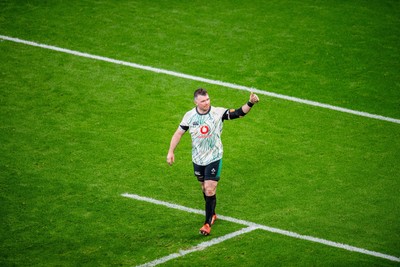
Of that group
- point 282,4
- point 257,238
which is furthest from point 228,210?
point 282,4

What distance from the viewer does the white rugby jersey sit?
9.69 m

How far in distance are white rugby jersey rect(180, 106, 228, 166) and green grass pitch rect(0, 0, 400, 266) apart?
51.2 inches

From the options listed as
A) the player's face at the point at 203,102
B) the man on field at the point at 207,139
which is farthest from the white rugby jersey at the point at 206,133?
the player's face at the point at 203,102

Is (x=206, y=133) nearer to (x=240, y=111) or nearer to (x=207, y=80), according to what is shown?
(x=240, y=111)

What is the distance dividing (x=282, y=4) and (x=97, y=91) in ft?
22.9

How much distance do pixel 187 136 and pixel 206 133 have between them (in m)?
3.45

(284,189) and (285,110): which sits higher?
(285,110)

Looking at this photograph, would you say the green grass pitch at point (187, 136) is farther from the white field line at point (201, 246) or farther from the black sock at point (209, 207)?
the black sock at point (209, 207)

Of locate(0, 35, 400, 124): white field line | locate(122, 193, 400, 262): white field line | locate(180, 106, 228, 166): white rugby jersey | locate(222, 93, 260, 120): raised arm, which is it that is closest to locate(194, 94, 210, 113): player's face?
locate(180, 106, 228, 166): white rugby jersey

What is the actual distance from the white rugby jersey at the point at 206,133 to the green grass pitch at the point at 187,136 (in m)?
1.30

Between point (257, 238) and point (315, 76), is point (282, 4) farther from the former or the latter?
point (257, 238)

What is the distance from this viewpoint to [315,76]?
14.9 metres

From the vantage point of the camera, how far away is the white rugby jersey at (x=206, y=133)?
9.69m

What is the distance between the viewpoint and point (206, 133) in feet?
31.7
